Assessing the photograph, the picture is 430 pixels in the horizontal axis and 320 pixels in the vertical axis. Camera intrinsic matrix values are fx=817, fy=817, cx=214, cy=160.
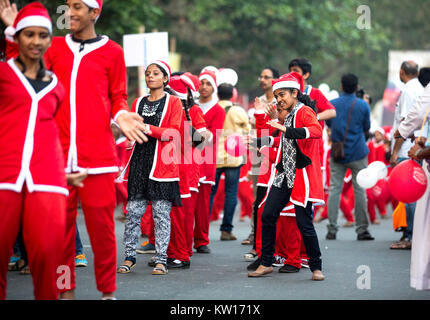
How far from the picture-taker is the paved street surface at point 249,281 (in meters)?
7.45

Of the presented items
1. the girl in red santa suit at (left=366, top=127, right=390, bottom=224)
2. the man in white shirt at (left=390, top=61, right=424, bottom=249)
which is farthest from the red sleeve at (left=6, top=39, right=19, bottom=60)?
the girl in red santa suit at (left=366, top=127, right=390, bottom=224)

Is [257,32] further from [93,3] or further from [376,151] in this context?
[93,3]

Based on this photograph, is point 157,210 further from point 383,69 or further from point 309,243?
point 383,69

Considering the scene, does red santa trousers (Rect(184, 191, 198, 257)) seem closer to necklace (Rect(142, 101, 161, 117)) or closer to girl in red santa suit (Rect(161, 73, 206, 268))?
girl in red santa suit (Rect(161, 73, 206, 268))

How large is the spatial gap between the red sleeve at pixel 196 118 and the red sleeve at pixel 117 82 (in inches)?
137

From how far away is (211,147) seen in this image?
10.9 metres

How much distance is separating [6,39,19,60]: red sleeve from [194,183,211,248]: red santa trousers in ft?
16.7

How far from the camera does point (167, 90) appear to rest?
31.9 feet

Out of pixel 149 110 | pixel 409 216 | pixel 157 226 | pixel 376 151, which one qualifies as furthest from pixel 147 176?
pixel 376 151

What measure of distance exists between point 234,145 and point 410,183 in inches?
211

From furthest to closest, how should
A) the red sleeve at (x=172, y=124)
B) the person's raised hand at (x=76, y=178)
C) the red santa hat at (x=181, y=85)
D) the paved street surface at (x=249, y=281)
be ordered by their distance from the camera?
the red santa hat at (x=181, y=85) → the red sleeve at (x=172, y=124) → the paved street surface at (x=249, y=281) → the person's raised hand at (x=76, y=178)

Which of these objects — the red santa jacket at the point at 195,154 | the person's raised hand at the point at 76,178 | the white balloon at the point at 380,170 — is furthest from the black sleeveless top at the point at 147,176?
the person's raised hand at the point at 76,178

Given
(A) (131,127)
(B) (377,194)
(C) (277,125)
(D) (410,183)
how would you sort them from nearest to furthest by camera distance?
(A) (131,127) → (D) (410,183) → (C) (277,125) → (B) (377,194)

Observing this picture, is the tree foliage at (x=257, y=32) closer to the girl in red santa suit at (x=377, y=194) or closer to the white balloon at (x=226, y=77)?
the girl in red santa suit at (x=377, y=194)
